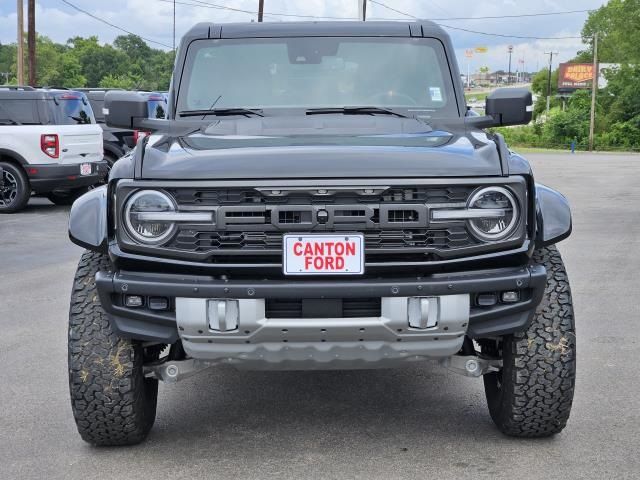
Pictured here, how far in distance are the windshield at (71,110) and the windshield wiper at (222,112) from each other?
11034mm

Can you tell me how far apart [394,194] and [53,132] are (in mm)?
12583

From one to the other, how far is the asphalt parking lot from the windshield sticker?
1.51 metres

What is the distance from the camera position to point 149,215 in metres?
4.18

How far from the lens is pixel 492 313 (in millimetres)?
4191

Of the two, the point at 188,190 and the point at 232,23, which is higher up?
the point at 232,23

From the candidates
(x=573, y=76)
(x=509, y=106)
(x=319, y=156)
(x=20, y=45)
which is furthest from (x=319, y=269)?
(x=573, y=76)

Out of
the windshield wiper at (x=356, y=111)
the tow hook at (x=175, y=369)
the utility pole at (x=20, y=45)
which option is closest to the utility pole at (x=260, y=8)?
the utility pole at (x=20, y=45)

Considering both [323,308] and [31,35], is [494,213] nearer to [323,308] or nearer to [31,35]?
[323,308]

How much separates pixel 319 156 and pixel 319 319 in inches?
25.6

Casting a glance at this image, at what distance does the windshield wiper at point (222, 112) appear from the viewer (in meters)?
5.54

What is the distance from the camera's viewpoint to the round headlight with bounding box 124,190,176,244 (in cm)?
418

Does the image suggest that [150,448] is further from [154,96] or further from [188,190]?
[154,96]

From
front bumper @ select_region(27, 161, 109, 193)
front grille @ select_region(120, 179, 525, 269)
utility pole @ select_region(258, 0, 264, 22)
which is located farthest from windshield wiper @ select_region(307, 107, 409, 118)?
utility pole @ select_region(258, 0, 264, 22)

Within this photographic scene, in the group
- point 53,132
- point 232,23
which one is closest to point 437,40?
point 232,23
